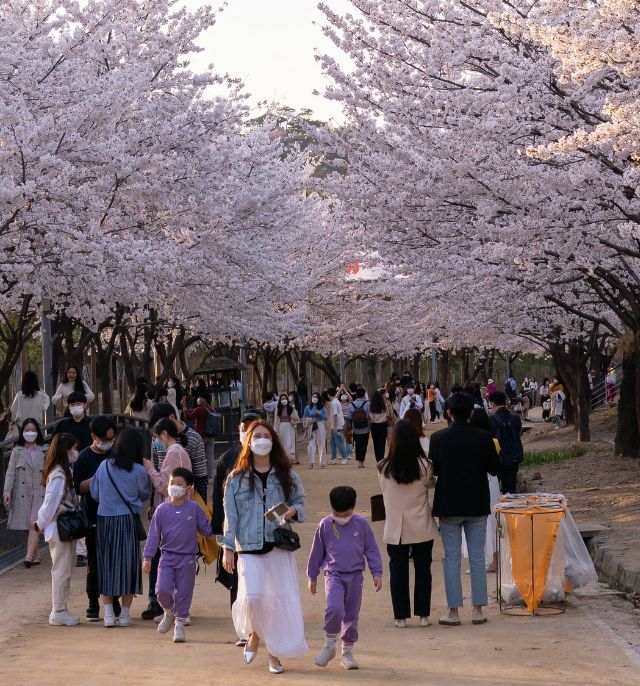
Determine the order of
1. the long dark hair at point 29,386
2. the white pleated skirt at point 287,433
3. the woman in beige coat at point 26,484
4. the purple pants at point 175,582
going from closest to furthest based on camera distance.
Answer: the purple pants at point 175,582
the woman in beige coat at point 26,484
the long dark hair at point 29,386
the white pleated skirt at point 287,433

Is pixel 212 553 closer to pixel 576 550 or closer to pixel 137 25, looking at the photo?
pixel 576 550

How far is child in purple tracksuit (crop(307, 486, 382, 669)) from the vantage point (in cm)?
890

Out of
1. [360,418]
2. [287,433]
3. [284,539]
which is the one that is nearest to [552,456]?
[360,418]

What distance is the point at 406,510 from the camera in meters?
10.1

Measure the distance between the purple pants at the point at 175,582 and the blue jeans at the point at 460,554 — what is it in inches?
79.8

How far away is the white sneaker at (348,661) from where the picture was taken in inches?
342

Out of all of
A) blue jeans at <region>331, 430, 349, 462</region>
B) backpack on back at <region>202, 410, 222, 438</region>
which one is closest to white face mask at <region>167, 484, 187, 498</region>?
backpack on back at <region>202, 410, 222, 438</region>

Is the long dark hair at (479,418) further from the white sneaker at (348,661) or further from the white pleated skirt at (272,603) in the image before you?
the white pleated skirt at (272,603)

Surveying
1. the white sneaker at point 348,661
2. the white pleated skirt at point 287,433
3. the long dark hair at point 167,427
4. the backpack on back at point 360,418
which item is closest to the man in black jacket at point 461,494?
the white sneaker at point 348,661

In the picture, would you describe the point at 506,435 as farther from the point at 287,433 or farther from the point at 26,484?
the point at 287,433

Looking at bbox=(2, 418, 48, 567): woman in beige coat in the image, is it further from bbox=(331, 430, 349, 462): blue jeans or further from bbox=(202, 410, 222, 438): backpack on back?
bbox=(331, 430, 349, 462): blue jeans

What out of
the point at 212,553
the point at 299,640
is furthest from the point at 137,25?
the point at 299,640

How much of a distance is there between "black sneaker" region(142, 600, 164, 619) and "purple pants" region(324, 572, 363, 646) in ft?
8.24

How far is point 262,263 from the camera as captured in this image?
28.9 meters
